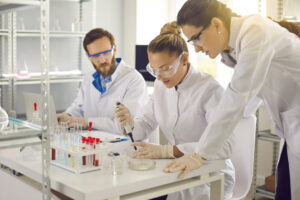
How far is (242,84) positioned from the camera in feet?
4.96

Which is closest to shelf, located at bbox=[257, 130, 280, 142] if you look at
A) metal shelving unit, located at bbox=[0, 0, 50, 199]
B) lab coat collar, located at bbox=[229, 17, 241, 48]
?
lab coat collar, located at bbox=[229, 17, 241, 48]

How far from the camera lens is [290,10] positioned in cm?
324

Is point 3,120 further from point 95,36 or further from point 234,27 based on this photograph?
point 95,36

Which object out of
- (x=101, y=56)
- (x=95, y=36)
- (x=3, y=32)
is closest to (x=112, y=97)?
(x=101, y=56)

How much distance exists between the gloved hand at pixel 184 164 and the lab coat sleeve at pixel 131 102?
933 mm

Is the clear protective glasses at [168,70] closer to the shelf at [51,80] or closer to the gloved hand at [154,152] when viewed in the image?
the gloved hand at [154,152]

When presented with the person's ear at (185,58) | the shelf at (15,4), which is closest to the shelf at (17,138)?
the shelf at (15,4)

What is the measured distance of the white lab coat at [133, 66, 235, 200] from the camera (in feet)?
5.98

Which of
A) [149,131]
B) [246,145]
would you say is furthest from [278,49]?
[149,131]

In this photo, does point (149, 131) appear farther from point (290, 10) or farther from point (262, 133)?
point (290, 10)

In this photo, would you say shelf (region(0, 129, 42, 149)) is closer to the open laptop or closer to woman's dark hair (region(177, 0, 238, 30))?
woman's dark hair (region(177, 0, 238, 30))

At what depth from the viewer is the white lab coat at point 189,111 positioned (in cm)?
182

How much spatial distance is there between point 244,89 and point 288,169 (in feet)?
1.43

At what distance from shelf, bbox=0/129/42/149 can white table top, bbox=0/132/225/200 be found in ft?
0.80
